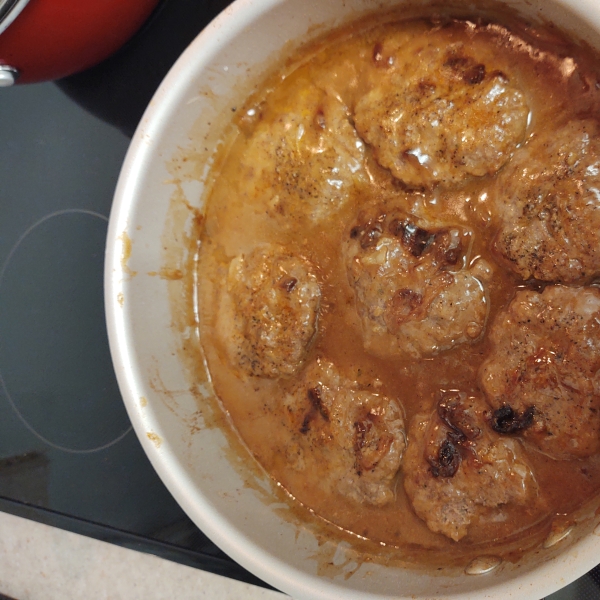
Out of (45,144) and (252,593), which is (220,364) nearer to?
(252,593)

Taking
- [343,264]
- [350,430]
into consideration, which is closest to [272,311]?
[343,264]

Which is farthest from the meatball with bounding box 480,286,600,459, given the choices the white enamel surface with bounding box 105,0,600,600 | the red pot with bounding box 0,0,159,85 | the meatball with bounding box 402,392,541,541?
the red pot with bounding box 0,0,159,85

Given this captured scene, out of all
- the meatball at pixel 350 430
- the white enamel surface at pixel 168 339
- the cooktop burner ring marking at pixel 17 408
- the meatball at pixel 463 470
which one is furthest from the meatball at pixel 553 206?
the cooktop burner ring marking at pixel 17 408

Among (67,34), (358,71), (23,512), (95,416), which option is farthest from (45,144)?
(23,512)

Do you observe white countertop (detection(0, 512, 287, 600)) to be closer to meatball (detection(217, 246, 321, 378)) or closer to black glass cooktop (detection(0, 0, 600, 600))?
black glass cooktop (detection(0, 0, 600, 600))

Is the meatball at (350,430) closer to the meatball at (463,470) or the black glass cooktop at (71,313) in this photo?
the meatball at (463,470)
